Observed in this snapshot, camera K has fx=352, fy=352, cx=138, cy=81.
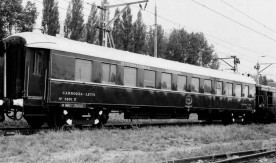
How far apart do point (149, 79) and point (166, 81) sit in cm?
123

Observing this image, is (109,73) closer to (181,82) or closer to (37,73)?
(37,73)

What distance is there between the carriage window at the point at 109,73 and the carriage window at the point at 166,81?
10.6ft

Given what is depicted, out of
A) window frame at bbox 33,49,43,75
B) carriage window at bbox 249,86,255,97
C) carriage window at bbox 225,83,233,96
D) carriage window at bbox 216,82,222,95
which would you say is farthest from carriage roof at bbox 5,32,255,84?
carriage window at bbox 249,86,255,97

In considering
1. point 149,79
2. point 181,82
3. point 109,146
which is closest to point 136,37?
point 181,82

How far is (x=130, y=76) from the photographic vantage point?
50.8 feet

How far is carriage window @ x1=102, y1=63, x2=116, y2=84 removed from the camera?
47.1 ft

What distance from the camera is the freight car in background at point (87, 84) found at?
12.3m

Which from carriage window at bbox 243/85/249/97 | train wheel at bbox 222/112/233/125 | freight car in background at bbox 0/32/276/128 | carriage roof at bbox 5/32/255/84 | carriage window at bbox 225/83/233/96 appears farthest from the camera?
carriage window at bbox 243/85/249/97

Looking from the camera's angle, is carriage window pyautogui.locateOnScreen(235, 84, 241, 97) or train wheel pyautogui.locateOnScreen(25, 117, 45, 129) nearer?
train wheel pyautogui.locateOnScreen(25, 117, 45, 129)

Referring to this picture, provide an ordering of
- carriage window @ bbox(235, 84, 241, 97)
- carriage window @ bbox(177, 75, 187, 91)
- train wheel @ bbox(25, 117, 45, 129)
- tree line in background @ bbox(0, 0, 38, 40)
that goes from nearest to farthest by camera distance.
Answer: train wheel @ bbox(25, 117, 45, 129) < carriage window @ bbox(177, 75, 187, 91) < carriage window @ bbox(235, 84, 241, 97) < tree line in background @ bbox(0, 0, 38, 40)

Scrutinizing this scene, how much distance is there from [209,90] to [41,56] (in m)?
11.0

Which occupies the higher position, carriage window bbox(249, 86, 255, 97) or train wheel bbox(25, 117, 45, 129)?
carriage window bbox(249, 86, 255, 97)

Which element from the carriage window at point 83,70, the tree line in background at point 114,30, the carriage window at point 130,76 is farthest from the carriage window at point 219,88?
the tree line in background at point 114,30

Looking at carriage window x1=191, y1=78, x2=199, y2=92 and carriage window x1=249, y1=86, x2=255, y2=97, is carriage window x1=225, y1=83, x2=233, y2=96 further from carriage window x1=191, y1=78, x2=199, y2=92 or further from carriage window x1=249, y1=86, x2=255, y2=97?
carriage window x1=191, y1=78, x2=199, y2=92
